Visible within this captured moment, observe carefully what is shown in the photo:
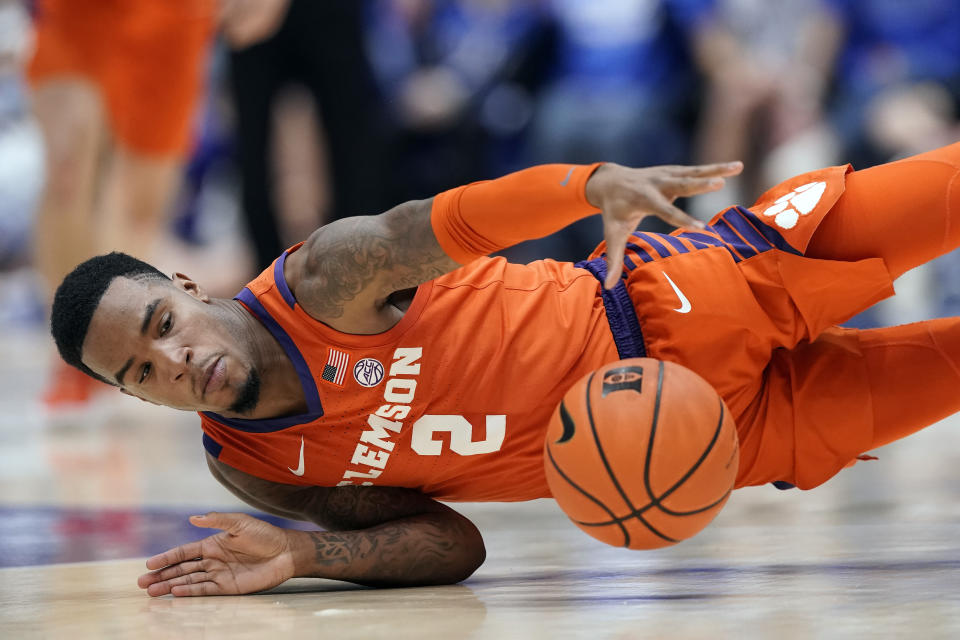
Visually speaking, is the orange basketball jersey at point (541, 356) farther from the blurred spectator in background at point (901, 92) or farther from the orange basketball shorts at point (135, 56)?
the blurred spectator in background at point (901, 92)

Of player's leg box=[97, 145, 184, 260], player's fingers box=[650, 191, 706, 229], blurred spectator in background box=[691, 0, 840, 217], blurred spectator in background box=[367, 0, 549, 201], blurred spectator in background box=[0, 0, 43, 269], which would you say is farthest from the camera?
blurred spectator in background box=[0, 0, 43, 269]

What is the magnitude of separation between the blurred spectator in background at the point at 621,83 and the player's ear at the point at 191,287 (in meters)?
7.61

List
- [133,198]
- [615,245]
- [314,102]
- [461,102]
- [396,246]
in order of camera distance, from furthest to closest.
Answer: [461,102] → [314,102] → [133,198] → [396,246] → [615,245]

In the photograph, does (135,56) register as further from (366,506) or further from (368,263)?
(368,263)

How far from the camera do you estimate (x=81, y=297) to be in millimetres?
3355

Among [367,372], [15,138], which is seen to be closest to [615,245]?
[367,372]

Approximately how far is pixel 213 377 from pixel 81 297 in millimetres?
426

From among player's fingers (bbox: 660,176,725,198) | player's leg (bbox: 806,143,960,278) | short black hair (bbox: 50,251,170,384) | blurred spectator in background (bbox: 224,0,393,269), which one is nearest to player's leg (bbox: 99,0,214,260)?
blurred spectator in background (bbox: 224,0,393,269)

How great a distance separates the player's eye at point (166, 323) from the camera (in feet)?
11.0

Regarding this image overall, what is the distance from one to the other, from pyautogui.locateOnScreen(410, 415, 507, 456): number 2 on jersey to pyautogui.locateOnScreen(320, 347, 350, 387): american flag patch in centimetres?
25

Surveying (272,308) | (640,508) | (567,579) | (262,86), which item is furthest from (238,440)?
(262,86)

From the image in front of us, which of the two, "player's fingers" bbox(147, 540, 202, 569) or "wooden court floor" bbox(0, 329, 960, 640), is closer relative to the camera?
"wooden court floor" bbox(0, 329, 960, 640)

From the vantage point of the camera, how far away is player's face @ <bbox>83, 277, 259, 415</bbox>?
331 centimetres

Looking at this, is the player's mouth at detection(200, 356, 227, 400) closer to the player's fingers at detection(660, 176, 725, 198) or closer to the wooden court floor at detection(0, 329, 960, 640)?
the wooden court floor at detection(0, 329, 960, 640)
